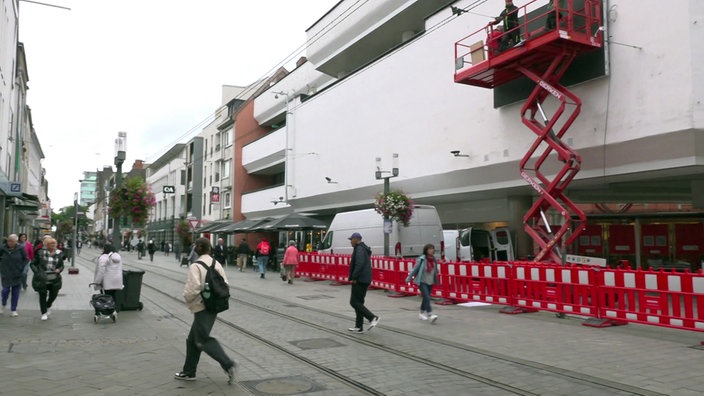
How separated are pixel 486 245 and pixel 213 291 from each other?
16713 millimetres

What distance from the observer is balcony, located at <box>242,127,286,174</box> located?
119ft

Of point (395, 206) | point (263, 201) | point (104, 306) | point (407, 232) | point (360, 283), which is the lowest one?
point (104, 306)

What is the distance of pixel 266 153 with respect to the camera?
1512 inches

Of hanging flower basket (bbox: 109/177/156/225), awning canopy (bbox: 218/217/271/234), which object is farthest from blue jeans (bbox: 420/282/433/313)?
awning canopy (bbox: 218/217/271/234)

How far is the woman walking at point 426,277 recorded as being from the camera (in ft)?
35.2

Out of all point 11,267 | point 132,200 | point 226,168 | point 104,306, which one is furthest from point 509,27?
point 226,168

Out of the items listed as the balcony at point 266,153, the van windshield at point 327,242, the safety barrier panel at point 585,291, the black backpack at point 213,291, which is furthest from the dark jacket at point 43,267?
the balcony at point 266,153

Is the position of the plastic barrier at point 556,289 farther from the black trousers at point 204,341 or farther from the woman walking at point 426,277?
the black trousers at point 204,341

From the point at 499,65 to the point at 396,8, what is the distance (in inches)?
458

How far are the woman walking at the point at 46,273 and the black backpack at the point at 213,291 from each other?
5924 millimetres

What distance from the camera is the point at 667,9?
509 inches

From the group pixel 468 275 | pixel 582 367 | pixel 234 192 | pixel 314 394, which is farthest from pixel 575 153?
pixel 234 192

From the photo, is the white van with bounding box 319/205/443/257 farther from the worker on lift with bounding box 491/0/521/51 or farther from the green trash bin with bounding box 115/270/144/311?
the green trash bin with bounding box 115/270/144/311

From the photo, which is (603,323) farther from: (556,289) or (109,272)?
(109,272)
